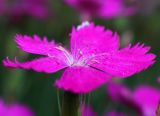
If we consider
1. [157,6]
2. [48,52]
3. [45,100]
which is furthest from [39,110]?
[157,6]

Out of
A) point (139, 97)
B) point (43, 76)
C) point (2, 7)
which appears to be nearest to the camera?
point (139, 97)

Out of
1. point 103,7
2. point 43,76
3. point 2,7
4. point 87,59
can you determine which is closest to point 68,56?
point 87,59

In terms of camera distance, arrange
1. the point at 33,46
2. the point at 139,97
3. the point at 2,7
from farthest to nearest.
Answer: the point at 2,7 → the point at 139,97 → the point at 33,46

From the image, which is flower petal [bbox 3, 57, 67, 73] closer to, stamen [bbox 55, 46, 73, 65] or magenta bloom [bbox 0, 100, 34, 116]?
stamen [bbox 55, 46, 73, 65]

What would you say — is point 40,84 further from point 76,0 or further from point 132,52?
point 132,52

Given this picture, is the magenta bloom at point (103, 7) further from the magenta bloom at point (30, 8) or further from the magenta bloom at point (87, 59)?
the magenta bloom at point (87, 59)

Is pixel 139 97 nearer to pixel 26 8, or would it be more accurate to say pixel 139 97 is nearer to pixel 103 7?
pixel 103 7
